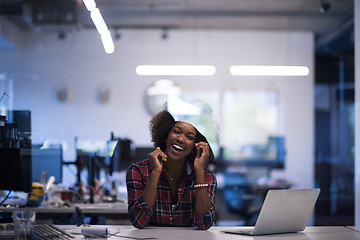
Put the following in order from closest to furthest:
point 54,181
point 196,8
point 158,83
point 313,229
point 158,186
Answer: point 313,229
point 158,186
point 54,181
point 196,8
point 158,83

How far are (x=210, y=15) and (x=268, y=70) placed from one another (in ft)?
4.16

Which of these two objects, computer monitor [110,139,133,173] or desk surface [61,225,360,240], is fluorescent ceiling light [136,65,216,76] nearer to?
computer monitor [110,139,133,173]

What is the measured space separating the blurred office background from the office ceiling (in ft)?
0.06

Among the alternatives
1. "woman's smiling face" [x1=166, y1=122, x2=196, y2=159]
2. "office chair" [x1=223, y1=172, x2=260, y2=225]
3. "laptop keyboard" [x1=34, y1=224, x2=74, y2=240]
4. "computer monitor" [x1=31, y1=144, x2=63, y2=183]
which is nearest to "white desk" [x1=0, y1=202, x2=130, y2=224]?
"computer monitor" [x1=31, y1=144, x2=63, y2=183]

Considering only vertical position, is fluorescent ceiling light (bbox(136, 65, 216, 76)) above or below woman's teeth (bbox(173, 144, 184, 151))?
above

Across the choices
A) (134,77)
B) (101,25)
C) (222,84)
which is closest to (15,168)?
(101,25)

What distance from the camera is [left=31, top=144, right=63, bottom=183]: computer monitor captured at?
3.53 metres

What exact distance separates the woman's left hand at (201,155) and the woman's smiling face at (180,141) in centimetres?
5

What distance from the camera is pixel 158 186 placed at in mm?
2564

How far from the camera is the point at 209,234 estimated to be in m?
2.17

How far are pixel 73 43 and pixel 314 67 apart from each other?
12.2 ft

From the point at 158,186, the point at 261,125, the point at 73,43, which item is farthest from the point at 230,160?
the point at 158,186

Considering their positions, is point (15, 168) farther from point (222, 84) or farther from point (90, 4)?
point (222, 84)

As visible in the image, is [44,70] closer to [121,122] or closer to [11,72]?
[11,72]
